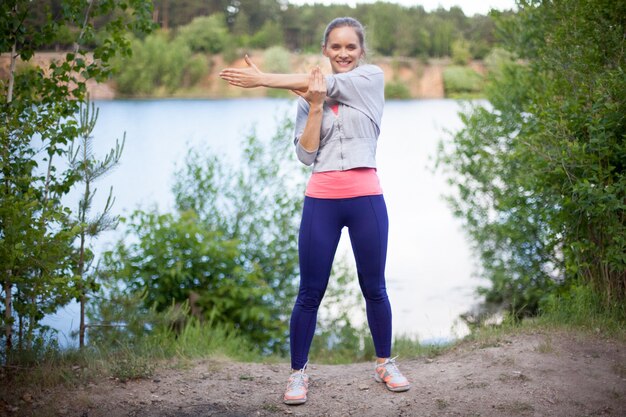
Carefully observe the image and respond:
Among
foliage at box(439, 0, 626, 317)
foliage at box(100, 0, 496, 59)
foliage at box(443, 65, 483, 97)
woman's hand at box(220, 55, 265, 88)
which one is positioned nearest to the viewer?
woman's hand at box(220, 55, 265, 88)

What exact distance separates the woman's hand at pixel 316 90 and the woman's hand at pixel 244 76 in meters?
0.21

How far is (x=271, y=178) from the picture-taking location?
7.76 metres

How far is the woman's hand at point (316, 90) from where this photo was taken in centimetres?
303

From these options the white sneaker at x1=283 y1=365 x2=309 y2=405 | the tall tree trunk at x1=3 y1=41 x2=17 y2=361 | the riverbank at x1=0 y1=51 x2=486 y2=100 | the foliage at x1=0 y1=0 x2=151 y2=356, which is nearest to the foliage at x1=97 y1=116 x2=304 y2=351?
the foliage at x1=0 y1=0 x2=151 y2=356

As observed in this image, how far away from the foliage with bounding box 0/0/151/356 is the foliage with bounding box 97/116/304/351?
5.10ft

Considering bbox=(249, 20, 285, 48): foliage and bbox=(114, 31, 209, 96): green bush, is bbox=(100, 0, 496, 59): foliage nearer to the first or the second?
bbox=(249, 20, 285, 48): foliage

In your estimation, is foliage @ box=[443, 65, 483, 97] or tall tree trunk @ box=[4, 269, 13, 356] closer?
tall tree trunk @ box=[4, 269, 13, 356]

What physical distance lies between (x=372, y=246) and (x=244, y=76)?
961 millimetres

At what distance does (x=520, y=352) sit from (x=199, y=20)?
33.1 ft

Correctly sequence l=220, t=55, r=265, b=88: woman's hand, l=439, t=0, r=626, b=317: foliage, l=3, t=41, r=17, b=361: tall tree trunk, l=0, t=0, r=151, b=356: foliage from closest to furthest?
l=220, t=55, r=265, b=88: woman's hand
l=0, t=0, r=151, b=356: foliage
l=3, t=41, r=17, b=361: tall tree trunk
l=439, t=0, r=626, b=317: foliage

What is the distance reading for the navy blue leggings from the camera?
3.19m

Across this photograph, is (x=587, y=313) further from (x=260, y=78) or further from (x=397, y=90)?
(x=397, y=90)

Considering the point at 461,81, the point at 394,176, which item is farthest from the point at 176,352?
the point at 394,176

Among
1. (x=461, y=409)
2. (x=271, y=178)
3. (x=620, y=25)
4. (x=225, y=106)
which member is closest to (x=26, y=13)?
(x=461, y=409)
